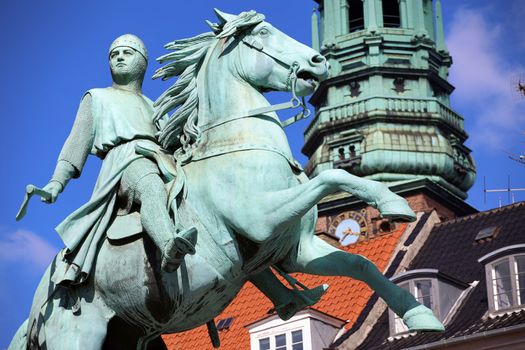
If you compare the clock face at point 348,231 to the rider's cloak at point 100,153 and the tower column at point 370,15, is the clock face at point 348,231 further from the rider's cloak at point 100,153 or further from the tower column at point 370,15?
the rider's cloak at point 100,153

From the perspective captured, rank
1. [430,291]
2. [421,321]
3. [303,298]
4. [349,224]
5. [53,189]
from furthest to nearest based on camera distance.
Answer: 1. [349,224]
2. [430,291]
3. [303,298]
4. [53,189]
5. [421,321]

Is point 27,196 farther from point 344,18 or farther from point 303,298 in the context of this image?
point 344,18

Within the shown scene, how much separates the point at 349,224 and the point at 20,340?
54.7m

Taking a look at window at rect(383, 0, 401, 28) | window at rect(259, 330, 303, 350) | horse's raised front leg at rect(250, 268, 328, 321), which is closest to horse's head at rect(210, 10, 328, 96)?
horse's raised front leg at rect(250, 268, 328, 321)

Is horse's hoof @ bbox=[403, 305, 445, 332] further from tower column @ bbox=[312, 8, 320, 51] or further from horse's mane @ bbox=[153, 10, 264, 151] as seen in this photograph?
tower column @ bbox=[312, 8, 320, 51]

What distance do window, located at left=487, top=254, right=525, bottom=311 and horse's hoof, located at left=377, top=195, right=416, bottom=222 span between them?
80.4 feet

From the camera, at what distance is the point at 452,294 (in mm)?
35875

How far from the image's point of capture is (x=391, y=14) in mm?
70312

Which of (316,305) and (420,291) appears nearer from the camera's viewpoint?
(420,291)

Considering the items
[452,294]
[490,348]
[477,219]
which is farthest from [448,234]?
[490,348]


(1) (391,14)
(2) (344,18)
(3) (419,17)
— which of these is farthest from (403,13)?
(2) (344,18)

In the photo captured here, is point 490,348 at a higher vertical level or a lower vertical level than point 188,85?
higher

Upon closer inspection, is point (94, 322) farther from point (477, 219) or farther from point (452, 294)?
point (477, 219)

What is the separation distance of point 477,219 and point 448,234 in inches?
37.3
